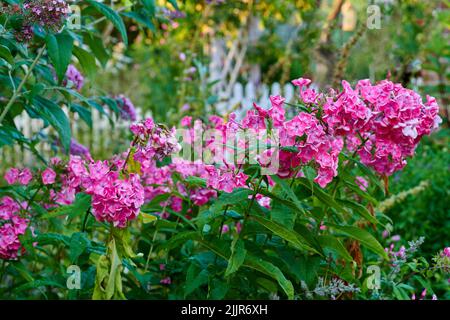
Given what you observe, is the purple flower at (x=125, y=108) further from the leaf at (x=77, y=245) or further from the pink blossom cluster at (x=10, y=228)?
the leaf at (x=77, y=245)

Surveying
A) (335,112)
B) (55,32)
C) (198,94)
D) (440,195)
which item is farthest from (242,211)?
(198,94)

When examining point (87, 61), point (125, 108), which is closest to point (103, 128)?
point (125, 108)

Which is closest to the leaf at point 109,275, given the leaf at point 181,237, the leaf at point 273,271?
the leaf at point 181,237

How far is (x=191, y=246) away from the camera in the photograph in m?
2.28

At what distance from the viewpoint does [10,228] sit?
81.5 inches

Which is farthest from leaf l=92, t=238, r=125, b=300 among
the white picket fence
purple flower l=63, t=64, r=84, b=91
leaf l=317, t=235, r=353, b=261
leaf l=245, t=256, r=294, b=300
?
the white picket fence

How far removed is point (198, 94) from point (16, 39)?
7.46 feet

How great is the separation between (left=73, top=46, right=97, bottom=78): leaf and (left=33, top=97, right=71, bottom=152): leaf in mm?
166

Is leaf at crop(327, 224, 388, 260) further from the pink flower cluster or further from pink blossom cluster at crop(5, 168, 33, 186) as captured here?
pink blossom cluster at crop(5, 168, 33, 186)

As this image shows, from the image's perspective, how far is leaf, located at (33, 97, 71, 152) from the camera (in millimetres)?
2230

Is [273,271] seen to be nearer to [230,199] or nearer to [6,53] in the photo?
[230,199]

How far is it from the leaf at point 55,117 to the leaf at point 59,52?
178mm

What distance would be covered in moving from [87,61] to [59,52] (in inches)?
9.1

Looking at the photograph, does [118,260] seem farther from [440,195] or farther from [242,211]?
[440,195]
